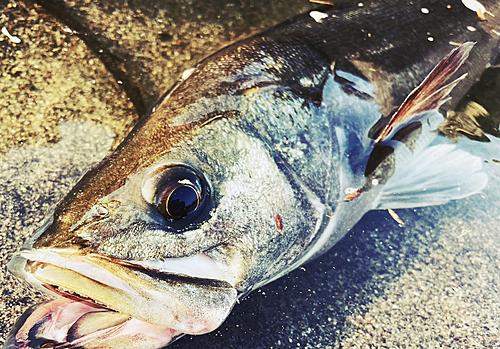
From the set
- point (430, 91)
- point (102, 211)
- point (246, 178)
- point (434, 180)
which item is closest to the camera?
point (102, 211)

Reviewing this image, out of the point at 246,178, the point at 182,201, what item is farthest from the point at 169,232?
the point at 246,178

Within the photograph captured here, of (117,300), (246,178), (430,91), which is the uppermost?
(430,91)

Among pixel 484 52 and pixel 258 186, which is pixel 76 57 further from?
pixel 484 52

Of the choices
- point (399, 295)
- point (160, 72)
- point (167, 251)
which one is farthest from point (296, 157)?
point (160, 72)

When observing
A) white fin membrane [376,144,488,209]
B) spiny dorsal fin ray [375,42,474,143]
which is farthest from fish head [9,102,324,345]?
white fin membrane [376,144,488,209]

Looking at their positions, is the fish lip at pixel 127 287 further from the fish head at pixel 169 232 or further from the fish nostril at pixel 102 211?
the fish nostril at pixel 102 211

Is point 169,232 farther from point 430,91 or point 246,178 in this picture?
point 430,91

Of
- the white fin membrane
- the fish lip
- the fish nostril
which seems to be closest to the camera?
the fish lip

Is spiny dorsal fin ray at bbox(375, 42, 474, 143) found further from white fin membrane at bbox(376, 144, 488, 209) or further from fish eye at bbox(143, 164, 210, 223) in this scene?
fish eye at bbox(143, 164, 210, 223)
